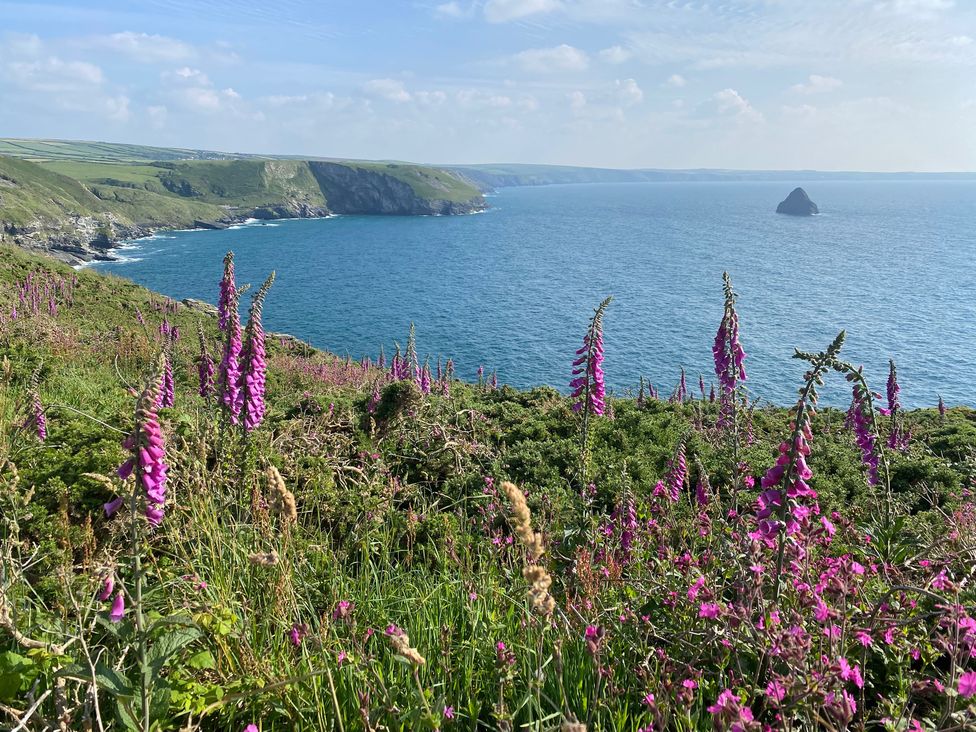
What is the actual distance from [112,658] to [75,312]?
30.7m

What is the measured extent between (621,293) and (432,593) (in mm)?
78331

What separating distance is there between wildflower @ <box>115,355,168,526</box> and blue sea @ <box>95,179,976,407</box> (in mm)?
41022

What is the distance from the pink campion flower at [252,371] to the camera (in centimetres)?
629

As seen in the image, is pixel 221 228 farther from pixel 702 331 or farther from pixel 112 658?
pixel 112 658

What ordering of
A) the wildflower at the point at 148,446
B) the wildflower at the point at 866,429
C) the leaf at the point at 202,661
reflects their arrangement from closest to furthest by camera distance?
1. the wildflower at the point at 148,446
2. the leaf at the point at 202,661
3. the wildflower at the point at 866,429

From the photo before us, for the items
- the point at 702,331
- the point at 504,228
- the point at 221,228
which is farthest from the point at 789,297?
the point at 221,228

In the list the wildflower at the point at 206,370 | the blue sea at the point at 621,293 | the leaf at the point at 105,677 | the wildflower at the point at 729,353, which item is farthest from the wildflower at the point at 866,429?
the blue sea at the point at 621,293

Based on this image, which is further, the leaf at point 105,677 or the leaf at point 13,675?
the leaf at point 13,675

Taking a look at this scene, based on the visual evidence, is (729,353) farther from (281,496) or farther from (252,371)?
(281,496)

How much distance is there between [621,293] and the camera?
79.1 meters

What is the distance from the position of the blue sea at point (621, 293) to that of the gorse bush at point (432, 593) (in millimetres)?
37565

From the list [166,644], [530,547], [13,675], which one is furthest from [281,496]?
[530,547]

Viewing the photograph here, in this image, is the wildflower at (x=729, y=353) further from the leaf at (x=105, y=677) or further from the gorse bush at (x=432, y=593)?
the leaf at (x=105, y=677)

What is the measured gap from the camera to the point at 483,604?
12.4ft
